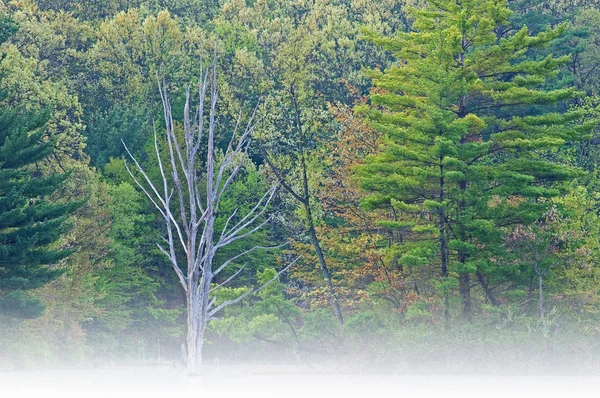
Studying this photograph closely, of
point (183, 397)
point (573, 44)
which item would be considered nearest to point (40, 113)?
point (183, 397)

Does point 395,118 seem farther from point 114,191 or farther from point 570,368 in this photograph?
point 114,191

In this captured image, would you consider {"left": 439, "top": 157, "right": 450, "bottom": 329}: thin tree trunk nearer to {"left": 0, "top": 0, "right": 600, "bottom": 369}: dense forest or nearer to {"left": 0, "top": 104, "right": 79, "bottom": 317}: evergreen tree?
{"left": 0, "top": 0, "right": 600, "bottom": 369}: dense forest

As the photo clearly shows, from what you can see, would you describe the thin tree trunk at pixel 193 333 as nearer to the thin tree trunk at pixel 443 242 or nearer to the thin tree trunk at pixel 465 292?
the thin tree trunk at pixel 443 242

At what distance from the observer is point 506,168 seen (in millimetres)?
42531

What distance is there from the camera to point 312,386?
100ft

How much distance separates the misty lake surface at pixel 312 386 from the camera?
88.4 ft

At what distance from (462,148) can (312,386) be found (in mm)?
13192

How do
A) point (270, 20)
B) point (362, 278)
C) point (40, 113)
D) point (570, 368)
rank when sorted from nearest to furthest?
point (570, 368) → point (40, 113) → point (362, 278) → point (270, 20)

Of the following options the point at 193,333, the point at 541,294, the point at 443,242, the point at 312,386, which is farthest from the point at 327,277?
the point at 193,333

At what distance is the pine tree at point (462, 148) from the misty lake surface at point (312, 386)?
708 cm

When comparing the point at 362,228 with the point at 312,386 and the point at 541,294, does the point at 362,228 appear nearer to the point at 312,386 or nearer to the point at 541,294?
the point at 541,294

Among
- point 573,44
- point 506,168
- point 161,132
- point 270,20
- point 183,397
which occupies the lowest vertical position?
point 183,397

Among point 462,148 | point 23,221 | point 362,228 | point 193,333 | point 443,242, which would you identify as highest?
point 462,148

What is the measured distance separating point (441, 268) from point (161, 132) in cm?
3153
